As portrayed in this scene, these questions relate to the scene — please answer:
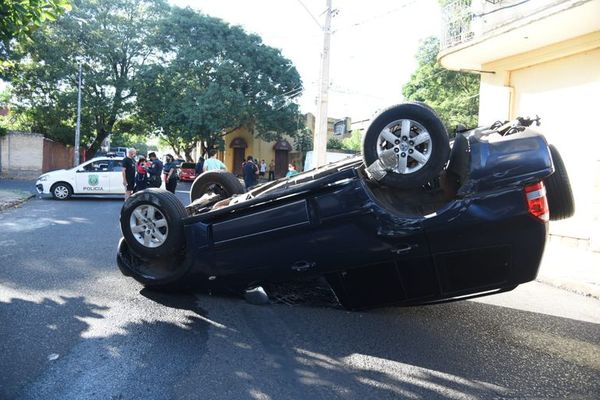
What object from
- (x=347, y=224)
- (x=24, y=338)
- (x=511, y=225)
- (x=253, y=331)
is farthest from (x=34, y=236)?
(x=511, y=225)

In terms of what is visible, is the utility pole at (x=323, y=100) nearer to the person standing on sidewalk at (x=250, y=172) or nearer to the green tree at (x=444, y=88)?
the person standing on sidewalk at (x=250, y=172)

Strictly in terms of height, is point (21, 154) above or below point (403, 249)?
above

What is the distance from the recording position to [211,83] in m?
31.7

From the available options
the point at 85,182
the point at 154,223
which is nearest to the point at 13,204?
the point at 85,182

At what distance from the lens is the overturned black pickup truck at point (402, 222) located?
3.72m

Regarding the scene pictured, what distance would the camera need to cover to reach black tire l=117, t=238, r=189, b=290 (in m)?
4.80

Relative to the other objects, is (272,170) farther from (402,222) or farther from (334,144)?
(402,222)

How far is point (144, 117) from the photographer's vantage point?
3300 centimetres

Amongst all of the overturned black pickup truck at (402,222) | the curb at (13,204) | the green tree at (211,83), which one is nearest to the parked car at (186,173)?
the green tree at (211,83)

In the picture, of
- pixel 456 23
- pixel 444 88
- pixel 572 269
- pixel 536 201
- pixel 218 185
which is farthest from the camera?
pixel 444 88

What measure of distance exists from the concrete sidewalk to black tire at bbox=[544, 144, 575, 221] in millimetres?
1119

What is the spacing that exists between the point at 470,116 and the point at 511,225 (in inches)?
814

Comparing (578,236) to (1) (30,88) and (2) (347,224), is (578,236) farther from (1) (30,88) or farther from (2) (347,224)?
(1) (30,88)

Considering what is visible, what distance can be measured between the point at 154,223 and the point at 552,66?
9.63 meters
